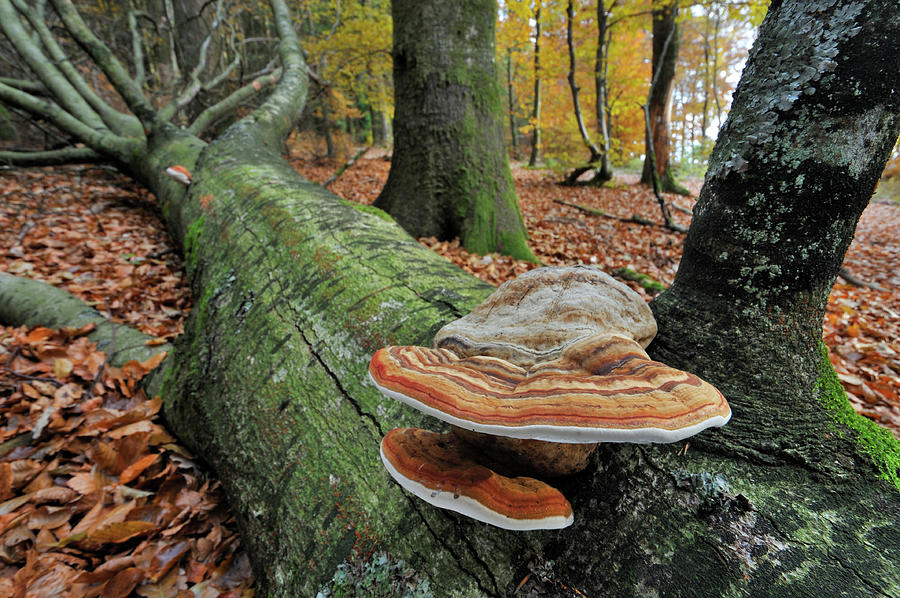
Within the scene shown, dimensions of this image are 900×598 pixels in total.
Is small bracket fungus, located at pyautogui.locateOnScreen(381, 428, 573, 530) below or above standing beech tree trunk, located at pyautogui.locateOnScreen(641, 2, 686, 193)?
below

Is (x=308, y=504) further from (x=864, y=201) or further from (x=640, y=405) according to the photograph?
(x=864, y=201)

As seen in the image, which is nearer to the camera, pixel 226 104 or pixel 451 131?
pixel 451 131

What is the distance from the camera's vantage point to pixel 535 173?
18.1m

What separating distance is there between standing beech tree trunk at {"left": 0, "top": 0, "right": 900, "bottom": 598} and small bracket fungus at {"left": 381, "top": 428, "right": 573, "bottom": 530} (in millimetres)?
211

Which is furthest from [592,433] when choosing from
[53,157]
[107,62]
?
[53,157]

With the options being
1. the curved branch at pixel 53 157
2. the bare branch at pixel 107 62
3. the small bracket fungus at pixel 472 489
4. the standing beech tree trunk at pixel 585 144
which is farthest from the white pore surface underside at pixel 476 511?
the standing beech tree trunk at pixel 585 144

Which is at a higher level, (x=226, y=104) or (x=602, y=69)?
(x=602, y=69)

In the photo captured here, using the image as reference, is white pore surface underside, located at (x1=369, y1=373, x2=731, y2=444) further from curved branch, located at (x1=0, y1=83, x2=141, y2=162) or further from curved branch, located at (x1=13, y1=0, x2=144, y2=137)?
curved branch, located at (x1=13, y1=0, x2=144, y2=137)

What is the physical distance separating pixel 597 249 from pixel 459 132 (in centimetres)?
276

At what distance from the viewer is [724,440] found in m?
1.17

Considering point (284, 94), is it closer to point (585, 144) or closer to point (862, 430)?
point (862, 430)

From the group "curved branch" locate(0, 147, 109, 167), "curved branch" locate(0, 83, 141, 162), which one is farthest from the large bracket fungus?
"curved branch" locate(0, 147, 109, 167)

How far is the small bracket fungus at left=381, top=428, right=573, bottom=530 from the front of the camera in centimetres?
93

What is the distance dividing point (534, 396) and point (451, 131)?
15.3 ft
